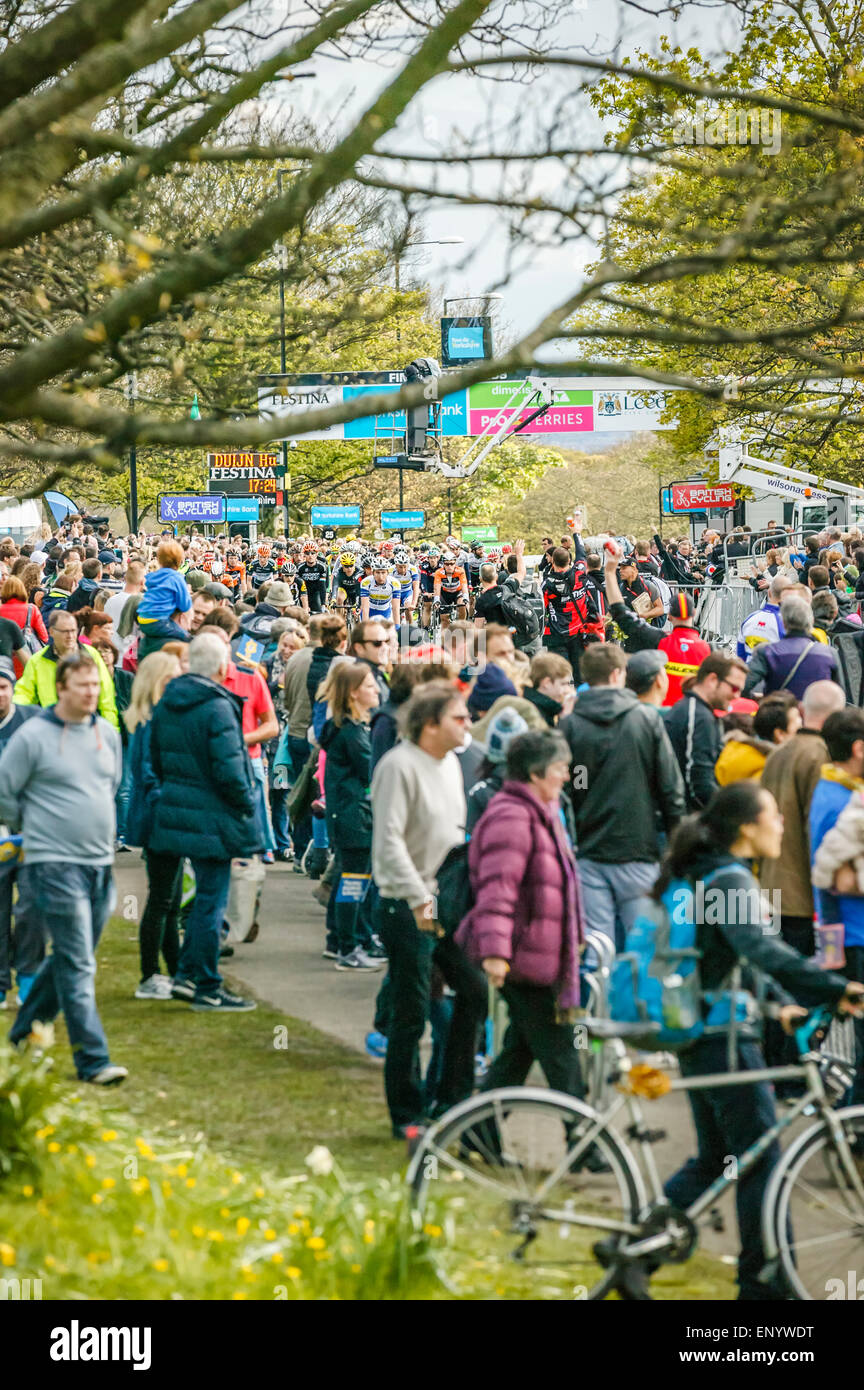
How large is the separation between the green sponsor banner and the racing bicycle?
53.6m

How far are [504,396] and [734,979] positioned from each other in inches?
2208

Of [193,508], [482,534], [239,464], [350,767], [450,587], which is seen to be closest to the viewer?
[350,767]

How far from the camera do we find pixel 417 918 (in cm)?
654

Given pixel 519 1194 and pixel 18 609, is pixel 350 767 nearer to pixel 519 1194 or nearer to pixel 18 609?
pixel 519 1194

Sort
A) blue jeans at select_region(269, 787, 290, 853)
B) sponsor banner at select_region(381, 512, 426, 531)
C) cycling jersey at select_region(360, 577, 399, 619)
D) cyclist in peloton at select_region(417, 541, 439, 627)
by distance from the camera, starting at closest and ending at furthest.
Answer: blue jeans at select_region(269, 787, 290, 853) < cycling jersey at select_region(360, 577, 399, 619) < cyclist in peloton at select_region(417, 541, 439, 627) < sponsor banner at select_region(381, 512, 426, 531)

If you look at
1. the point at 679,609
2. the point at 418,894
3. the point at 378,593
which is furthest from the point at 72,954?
the point at 378,593

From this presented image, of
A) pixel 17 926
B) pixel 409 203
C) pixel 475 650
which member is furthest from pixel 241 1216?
pixel 475 650

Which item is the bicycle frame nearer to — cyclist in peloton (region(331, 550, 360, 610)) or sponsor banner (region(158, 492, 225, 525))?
cyclist in peloton (region(331, 550, 360, 610))

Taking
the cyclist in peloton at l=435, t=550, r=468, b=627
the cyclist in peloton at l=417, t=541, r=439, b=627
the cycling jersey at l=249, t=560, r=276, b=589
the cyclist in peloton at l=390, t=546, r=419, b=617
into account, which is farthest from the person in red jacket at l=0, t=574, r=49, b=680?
the cyclist in peloton at l=417, t=541, r=439, b=627

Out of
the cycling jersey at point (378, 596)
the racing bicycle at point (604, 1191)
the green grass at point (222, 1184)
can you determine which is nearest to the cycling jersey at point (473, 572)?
the cycling jersey at point (378, 596)

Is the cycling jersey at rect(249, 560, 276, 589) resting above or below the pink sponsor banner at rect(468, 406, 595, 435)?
below

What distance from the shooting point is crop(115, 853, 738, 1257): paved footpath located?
7.01 metres

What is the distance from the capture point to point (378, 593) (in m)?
24.4
